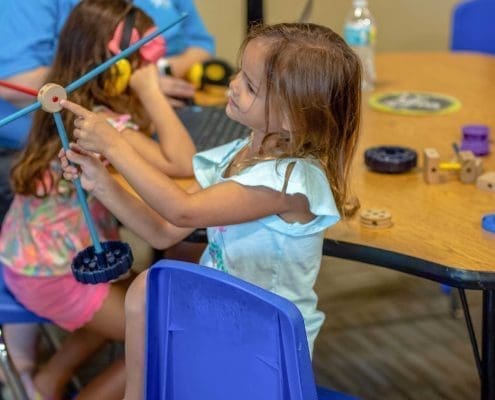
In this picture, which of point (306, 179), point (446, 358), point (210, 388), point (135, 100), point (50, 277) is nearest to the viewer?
point (210, 388)

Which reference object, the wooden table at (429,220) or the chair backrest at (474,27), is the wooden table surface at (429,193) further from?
the chair backrest at (474,27)

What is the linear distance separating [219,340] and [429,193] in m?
0.56

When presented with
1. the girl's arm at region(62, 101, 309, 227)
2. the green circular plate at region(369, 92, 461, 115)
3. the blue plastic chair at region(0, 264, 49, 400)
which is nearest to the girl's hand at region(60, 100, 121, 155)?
the girl's arm at region(62, 101, 309, 227)

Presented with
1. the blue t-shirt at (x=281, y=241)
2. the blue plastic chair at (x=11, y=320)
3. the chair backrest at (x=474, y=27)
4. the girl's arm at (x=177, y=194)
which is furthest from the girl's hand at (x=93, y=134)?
the chair backrest at (x=474, y=27)

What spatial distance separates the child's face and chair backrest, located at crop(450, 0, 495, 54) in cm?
140

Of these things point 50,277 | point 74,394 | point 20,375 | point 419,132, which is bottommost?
point 74,394

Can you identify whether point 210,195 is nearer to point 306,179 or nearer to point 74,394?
point 306,179

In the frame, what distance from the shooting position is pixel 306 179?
1177 mm

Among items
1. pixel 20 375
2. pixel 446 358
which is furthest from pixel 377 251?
pixel 446 358

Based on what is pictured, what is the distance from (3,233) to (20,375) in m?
0.32

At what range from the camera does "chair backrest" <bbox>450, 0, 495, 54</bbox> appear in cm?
239

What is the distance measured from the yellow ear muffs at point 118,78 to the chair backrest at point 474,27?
4.21 ft

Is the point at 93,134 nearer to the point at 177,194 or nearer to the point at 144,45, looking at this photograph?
the point at 177,194

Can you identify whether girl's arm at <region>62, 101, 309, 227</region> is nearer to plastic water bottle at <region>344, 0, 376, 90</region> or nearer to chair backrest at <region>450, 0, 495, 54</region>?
plastic water bottle at <region>344, 0, 376, 90</region>
